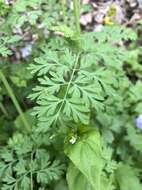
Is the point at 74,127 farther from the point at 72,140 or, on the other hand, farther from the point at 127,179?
the point at 127,179

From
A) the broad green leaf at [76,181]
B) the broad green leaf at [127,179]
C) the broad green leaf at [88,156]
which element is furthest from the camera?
the broad green leaf at [127,179]

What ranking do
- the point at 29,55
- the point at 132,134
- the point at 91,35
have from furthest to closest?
the point at 29,55
the point at 132,134
the point at 91,35

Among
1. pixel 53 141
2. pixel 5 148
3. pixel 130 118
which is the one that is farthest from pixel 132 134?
pixel 5 148

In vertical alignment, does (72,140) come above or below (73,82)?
below

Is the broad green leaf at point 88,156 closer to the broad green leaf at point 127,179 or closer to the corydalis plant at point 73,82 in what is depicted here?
the corydalis plant at point 73,82

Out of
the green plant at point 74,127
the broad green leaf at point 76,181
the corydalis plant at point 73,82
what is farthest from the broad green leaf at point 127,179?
the corydalis plant at point 73,82

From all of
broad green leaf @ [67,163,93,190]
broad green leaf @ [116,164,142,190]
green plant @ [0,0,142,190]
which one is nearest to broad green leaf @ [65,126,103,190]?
green plant @ [0,0,142,190]

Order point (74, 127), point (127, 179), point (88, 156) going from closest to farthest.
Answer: point (88, 156) → point (74, 127) → point (127, 179)

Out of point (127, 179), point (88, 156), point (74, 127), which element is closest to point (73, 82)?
point (74, 127)

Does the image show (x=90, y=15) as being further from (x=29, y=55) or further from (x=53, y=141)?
(x=53, y=141)

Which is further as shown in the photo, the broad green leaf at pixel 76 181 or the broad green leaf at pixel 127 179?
the broad green leaf at pixel 127 179

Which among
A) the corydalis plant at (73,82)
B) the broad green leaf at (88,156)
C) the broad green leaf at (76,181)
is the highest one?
the corydalis plant at (73,82)
